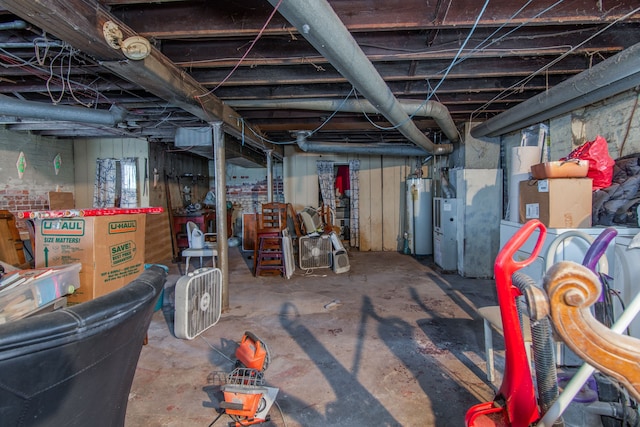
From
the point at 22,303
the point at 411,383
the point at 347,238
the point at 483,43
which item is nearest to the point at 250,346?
the point at 411,383

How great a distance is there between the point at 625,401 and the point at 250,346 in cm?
207

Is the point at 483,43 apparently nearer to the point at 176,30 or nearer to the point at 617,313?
the point at 617,313

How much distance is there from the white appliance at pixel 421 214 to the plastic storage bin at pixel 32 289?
5.90 meters

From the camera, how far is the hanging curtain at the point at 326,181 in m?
7.62

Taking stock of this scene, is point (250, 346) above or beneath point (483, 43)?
beneath

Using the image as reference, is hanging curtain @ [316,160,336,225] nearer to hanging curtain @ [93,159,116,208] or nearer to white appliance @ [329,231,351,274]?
white appliance @ [329,231,351,274]

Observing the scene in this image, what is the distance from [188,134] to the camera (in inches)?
201

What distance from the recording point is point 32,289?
183 centimetres

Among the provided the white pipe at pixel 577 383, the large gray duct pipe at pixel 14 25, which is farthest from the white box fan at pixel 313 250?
the white pipe at pixel 577 383

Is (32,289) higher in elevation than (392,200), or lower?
lower

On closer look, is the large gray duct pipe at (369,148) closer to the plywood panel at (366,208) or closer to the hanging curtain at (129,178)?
the plywood panel at (366,208)

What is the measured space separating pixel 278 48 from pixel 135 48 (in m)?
1.12

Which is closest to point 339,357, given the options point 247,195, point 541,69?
point 541,69

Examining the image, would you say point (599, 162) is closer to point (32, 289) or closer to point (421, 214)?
point (421, 214)
